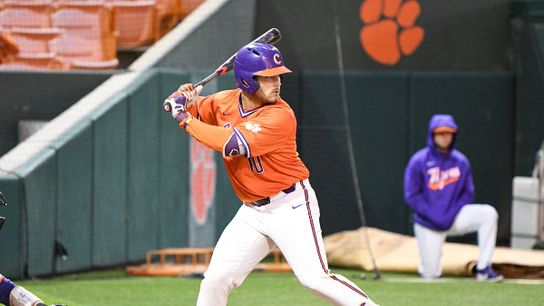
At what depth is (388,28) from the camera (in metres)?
12.7

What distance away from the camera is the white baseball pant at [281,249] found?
6.13 meters

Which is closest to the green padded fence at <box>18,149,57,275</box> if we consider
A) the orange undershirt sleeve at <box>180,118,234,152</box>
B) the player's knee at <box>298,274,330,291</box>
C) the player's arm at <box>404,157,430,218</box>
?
the player's arm at <box>404,157,430,218</box>

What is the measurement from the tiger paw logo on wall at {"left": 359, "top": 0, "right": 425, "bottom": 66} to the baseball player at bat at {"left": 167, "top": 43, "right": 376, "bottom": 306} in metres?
6.29

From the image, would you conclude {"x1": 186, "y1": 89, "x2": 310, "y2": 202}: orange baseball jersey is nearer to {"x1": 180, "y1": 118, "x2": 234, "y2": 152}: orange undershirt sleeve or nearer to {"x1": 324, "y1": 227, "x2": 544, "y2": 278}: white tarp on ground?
{"x1": 180, "y1": 118, "x2": 234, "y2": 152}: orange undershirt sleeve

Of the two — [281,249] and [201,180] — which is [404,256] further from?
[281,249]

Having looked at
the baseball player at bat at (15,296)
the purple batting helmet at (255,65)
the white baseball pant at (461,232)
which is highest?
the purple batting helmet at (255,65)

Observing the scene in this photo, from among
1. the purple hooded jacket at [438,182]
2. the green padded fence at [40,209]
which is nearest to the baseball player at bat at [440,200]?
the purple hooded jacket at [438,182]

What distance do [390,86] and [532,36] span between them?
5.21 ft

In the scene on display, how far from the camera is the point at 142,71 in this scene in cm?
1125

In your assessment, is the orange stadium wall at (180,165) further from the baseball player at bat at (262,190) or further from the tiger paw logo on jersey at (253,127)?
the tiger paw logo on jersey at (253,127)

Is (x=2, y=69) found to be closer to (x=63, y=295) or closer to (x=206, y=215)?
(x=206, y=215)

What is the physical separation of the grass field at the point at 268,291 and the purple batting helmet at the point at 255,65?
2747 millimetres

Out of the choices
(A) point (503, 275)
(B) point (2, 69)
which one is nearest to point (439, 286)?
(A) point (503, 275)

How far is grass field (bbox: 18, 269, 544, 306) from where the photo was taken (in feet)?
29.0
